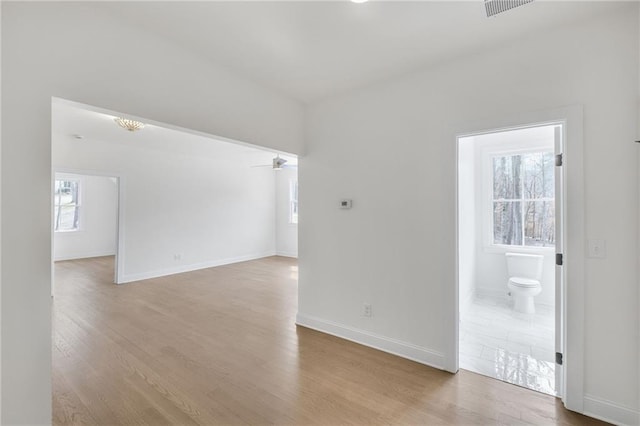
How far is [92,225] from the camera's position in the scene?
8547 mm

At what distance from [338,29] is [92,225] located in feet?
31.9

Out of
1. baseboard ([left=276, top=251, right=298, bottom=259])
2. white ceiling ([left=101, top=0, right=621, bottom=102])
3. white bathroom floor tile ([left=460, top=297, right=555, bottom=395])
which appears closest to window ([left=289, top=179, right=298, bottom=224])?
baseboard ([left=276, top=251, right=298, bottom=259])

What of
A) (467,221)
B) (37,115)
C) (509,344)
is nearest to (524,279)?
(467,221)

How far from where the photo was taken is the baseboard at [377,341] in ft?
8.44

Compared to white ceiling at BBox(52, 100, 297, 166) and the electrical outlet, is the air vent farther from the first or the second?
the electrical outlet

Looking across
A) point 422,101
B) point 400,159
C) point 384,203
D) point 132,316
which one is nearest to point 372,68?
point 422,101

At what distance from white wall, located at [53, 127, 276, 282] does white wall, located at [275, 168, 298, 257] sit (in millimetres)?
415

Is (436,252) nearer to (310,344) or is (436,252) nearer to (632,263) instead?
(632,263)

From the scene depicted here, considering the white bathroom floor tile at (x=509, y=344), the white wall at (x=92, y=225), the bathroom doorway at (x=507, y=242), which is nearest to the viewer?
the white bathroom floor tile at (x=509, y=344)

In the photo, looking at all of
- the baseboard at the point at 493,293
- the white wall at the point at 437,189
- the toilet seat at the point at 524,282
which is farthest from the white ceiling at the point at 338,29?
the baseboard at the point at 493,293

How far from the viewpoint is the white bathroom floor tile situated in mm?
2443

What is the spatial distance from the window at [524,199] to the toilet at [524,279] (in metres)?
0.37

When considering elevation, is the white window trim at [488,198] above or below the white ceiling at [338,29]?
below

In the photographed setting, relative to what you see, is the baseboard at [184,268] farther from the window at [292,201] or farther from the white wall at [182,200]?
the window at [292,201]
